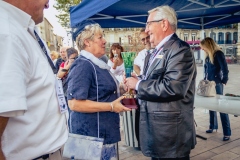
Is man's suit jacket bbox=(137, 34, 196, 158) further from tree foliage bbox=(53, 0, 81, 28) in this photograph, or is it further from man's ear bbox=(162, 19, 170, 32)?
tree foliage bbox=(53, 0, 81, 28)

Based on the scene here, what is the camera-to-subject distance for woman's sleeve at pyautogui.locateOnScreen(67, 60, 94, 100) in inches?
70.9

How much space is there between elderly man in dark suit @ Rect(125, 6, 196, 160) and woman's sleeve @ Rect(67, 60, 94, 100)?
39 cm

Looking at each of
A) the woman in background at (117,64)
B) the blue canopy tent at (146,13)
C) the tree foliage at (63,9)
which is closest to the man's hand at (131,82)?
the blue canopy tent at (146,13)

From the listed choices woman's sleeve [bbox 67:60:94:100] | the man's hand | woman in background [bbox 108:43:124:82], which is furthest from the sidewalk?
woman's sleeve [bbox 67:60:94:100]

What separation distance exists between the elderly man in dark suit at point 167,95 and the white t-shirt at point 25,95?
0.96 meters

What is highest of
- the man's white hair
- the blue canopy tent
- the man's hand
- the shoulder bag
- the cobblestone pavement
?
the blue canopy tent

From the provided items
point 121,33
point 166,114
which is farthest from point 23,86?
point 121,33

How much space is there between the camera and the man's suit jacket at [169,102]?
69.0 inches

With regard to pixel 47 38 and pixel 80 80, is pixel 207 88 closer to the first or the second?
pixel 80 80

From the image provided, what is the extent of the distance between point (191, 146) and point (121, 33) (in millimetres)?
44458

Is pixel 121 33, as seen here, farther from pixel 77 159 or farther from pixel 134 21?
pixel 77 159

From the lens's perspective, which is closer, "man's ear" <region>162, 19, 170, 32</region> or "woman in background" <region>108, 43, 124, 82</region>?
"man's ear" <region>162, 19, 170, 32</region>

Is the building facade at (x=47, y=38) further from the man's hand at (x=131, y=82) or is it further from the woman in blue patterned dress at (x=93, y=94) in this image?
the man's hand at (x=131, y=82)

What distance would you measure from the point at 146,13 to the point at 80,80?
9.60 feet
